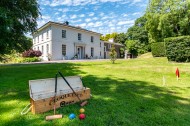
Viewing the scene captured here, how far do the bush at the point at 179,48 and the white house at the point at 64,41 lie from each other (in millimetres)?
15117

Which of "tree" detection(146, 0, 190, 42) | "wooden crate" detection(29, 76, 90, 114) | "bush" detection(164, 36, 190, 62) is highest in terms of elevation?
"tree" detection(146, 0, 190, 42)

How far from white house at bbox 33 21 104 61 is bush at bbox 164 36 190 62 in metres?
15.1

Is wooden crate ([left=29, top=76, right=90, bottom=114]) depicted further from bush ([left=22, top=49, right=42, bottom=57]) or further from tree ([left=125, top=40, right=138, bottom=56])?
tree ([left=125, top=40, right=138, bottom=56])

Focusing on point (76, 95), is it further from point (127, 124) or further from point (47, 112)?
point (127, 124)

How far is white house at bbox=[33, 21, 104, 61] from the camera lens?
74.6 feet

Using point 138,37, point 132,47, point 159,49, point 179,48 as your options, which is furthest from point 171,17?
Answer: point 138,37

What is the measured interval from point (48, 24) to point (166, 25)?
1699cm

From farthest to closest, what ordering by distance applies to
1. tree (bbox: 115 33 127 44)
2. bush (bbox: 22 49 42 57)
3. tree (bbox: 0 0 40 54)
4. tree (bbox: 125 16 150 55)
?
tree (bbox: 115 33 127 44) < tree (bbox: 125 16 150 55) < bush (bbox: 22 49 42 57) < tree (bbox: 0 0 40 54)

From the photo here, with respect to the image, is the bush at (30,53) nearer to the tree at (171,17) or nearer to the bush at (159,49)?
the bush at (159,49)

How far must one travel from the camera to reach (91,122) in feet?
8.80

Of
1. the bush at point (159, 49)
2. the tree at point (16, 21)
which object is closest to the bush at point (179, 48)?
the bush at point (159, 49)

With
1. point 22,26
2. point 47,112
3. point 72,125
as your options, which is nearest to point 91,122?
point 72,125

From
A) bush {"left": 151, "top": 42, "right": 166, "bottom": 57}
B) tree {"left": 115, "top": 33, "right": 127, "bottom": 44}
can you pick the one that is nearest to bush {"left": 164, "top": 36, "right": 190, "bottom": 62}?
bush {"left": 151, "top": 42, "right": 166, "bottom": 57}

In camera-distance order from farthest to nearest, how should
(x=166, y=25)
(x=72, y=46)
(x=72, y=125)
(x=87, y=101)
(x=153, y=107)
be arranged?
(x=72, y=46)
(x=166, y=25)
(x=87, y=101)
(x=153, y=107)
(x=72, y=125)
